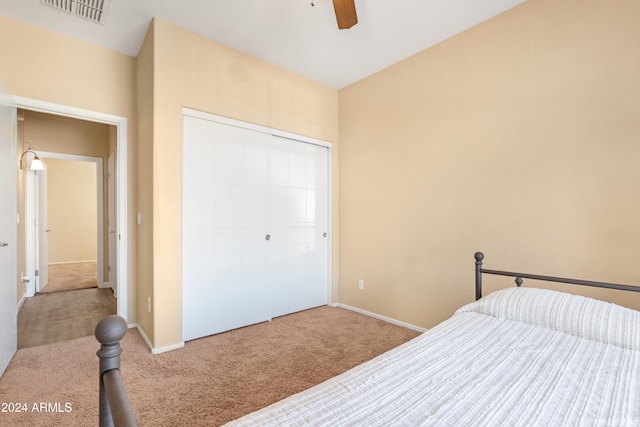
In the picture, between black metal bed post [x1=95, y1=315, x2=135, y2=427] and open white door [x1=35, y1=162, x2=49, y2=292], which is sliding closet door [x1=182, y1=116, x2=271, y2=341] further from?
open white door [x1=35, y1=162, x2=49, y2=292]

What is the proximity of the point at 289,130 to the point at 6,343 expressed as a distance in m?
2.94

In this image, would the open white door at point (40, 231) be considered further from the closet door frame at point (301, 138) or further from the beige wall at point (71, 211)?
the closet door frame at point (301, 138)

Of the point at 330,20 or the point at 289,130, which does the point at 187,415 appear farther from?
the point at 330,20

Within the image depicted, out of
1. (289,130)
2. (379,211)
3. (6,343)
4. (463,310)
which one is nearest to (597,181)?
(463,310)

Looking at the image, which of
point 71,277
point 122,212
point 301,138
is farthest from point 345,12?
point 71,277

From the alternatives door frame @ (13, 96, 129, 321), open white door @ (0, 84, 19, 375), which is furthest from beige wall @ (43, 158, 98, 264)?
open white door @ (0, 84, 19, 375)

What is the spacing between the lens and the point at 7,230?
2168 mm

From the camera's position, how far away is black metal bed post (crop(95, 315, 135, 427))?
683mm

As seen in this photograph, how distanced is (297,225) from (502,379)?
2671mm

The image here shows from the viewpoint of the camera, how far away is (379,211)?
3.33 metres

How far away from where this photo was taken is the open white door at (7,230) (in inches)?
81.2

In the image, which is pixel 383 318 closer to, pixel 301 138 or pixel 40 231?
pixel 301 138

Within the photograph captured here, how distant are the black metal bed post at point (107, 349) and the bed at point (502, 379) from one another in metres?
0.33

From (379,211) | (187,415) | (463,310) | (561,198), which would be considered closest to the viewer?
(187,415)
